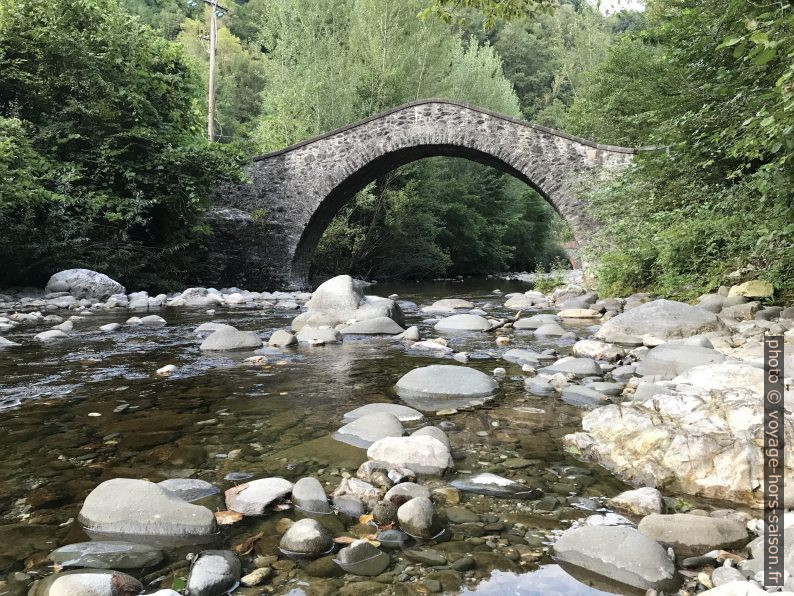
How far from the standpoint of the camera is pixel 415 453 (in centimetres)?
250

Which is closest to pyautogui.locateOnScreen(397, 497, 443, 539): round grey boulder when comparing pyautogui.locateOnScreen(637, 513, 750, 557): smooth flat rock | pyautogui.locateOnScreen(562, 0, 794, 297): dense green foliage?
pyautogui.locateOnScreen(637, 513, 750, 557): smooth flat rock

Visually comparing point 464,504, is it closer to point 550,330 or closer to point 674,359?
point 674,359

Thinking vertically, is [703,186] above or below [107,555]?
above

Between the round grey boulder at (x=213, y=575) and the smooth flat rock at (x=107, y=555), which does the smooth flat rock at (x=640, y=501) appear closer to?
the round grey boulder at (x=213, y=575)

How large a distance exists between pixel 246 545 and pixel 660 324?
4.43 m

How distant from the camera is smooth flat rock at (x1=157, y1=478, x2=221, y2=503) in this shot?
2.19 meters

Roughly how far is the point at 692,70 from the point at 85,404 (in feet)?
→ 24.0

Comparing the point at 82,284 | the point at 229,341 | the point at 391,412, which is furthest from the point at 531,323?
the point at 82,284

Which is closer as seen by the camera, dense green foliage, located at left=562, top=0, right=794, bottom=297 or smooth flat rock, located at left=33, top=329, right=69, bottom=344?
dense green foliage, located at left=562, top=0, right=794, bottom=297

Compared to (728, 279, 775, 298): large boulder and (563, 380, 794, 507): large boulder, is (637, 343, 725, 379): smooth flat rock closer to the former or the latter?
(563, 380, 794, 507): large boulder

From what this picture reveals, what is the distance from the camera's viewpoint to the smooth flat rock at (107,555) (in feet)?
5.62

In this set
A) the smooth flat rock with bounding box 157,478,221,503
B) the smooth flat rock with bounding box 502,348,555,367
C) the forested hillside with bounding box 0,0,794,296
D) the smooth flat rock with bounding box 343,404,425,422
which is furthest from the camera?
the forested hillside with bounding box 0,0,794,296

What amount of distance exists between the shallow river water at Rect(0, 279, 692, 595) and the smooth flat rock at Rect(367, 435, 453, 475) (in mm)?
94

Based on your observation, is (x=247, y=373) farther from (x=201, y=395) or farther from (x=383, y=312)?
(x=383, y=312)
